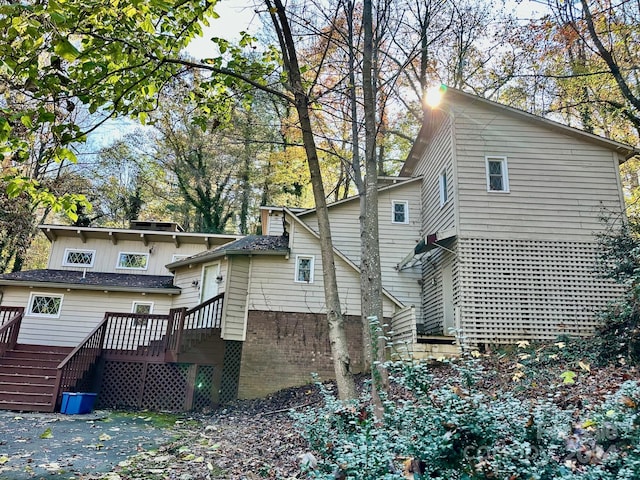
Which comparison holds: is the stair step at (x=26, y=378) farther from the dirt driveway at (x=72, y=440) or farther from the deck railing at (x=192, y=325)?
the deck railing at (x=192, y=325)

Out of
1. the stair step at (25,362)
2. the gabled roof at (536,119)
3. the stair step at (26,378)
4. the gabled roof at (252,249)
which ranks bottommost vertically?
the stair step at (26,378)

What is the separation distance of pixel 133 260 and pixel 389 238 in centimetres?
1065

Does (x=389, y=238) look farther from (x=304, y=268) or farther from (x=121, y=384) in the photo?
(x=121, y=384)

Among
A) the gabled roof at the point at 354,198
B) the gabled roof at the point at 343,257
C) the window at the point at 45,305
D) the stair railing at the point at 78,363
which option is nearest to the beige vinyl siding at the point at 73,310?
the window at the point at 45,305

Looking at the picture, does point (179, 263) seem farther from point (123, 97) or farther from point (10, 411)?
point (123, 97)

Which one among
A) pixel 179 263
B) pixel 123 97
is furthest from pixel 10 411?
pixel 123 97

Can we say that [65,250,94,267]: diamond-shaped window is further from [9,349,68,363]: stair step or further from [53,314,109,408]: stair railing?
[53,314,109,408]: stair railing

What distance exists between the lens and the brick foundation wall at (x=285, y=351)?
11695 mm

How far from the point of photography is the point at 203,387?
11.8 metres

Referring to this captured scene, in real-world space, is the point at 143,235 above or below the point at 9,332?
above

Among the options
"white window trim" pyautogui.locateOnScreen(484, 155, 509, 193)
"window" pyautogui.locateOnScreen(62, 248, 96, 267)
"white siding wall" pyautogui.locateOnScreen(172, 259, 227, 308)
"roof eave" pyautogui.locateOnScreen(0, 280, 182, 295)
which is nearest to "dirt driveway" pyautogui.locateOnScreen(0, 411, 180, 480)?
"white siding wall" pyautogui.locateOnScreen(172, 259, 227, 308)

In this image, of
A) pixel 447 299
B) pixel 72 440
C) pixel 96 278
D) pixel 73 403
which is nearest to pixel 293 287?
pixel 447 299

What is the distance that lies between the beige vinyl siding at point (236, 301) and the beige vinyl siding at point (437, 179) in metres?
6.08

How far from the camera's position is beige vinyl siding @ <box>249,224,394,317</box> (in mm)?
12430
